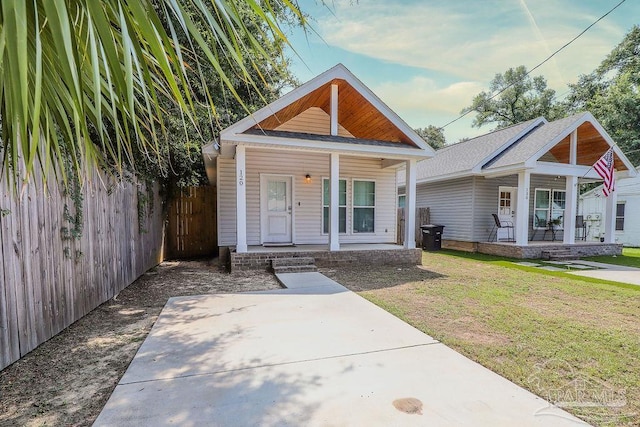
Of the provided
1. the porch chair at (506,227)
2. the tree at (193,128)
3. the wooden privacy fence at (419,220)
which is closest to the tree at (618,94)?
the porch chair at (506,227)

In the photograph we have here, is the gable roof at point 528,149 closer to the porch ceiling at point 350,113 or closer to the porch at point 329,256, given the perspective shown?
the porch ceiling at point 350,113

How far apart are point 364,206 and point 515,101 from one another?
76.9 ft

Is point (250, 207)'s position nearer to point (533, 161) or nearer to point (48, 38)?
point (48, 38)

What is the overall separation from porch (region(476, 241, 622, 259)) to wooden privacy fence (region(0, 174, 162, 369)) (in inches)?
422

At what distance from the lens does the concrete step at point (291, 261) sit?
701cm

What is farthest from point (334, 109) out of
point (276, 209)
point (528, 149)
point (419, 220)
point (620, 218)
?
point (620, 218)

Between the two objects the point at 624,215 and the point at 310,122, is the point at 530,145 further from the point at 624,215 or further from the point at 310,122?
the point at 624,215

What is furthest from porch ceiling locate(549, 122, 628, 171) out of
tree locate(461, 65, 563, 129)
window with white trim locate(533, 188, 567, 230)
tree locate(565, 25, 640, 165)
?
tree locate(461, 65, 563, 129)

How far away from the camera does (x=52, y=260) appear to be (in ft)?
10.8

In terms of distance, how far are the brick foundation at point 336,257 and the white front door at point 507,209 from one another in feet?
18.4

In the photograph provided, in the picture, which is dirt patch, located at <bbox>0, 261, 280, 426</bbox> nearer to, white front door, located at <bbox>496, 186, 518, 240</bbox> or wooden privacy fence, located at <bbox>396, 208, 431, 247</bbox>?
wooden privacy fence, located at <bbox>396, 208, 431, 247</bbox>

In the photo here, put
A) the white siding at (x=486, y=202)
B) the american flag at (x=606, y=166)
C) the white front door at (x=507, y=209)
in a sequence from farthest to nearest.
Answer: the white front door at (x=507, y=209), the white siding at (x=486, y=202), the american flag at (x=606, y=166)

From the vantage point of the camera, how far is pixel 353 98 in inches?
309

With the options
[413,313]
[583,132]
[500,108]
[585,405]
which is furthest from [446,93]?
[585,405]
